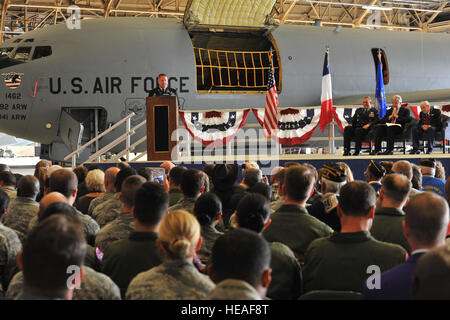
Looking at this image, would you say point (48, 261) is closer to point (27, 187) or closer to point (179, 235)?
point (179, 235)

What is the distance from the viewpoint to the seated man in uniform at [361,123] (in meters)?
11.0

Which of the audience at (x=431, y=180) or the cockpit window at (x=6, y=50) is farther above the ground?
the cockpit window at (x=6, y=50)

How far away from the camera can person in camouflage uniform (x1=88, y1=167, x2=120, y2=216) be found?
5.64 meters

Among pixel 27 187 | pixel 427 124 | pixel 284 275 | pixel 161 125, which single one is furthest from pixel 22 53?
pixel 284 275

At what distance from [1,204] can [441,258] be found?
3.53 metres

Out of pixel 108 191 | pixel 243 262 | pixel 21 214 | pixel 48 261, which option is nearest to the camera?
pixel 48 261

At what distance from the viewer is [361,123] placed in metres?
11.1

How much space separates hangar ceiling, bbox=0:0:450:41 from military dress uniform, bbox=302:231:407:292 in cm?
2447

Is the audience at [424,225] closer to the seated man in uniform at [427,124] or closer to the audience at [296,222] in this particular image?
the audience at [296,222]

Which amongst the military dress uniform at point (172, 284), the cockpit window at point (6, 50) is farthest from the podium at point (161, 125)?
the military dress uniform at point (172, 284)

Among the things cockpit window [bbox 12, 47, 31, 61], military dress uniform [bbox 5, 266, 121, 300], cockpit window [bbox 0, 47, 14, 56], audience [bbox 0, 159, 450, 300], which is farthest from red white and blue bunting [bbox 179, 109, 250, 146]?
military dress uniform [bbox 5, 266, 121, 300]

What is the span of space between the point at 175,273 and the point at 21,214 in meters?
2.69

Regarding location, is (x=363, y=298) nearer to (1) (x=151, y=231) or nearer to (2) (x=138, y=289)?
(2) (x=138, y=289)

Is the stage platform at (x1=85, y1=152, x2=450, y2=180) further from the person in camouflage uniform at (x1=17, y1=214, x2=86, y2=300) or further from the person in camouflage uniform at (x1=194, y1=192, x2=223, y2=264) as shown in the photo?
the person in camouflage uniform at (x1=17, y1=214, x2=86, y2=300)
